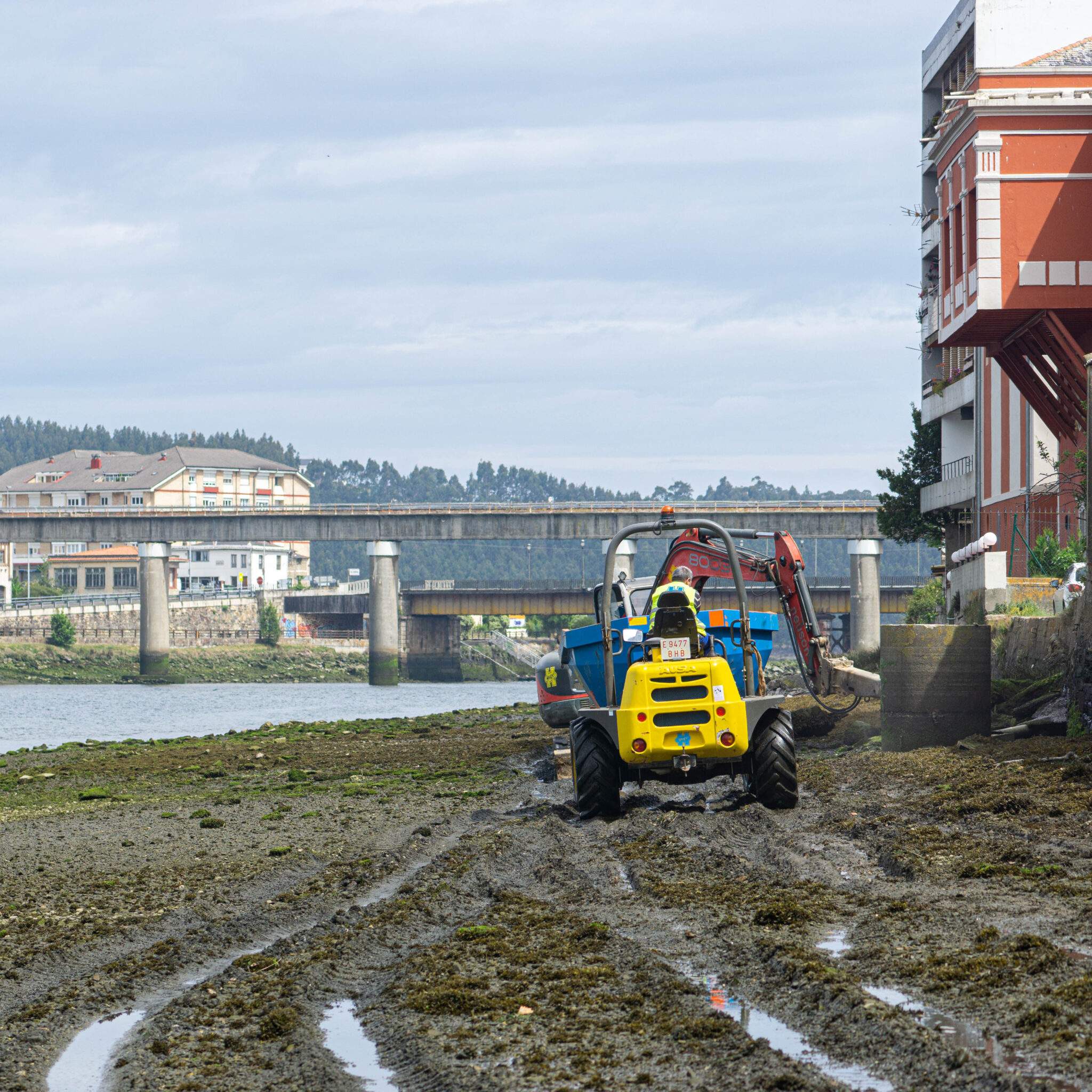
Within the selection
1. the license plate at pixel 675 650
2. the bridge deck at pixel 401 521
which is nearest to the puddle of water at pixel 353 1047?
the license plate at pixel 675 650

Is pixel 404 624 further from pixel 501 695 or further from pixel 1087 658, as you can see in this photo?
pixel 1087 658

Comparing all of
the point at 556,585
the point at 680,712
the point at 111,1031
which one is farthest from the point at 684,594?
the point at 556,585

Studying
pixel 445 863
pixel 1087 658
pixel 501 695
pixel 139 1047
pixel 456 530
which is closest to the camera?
pixel 139 1047

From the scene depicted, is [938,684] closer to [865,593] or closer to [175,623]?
[865,593]

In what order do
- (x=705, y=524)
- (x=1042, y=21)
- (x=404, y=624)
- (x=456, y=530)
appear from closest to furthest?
(x=705, y=524) → (x=1042, y=21) → (x=456, y=530) → (x=404, y=624)

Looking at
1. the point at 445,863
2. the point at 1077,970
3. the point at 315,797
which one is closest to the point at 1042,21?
the point at 315,797

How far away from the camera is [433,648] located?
135 meters

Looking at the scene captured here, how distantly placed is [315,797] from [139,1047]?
1574 cm

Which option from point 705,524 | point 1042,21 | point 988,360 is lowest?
point 705,524

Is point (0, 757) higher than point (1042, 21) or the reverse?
the reverse

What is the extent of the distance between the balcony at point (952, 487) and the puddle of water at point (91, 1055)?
57450 millimetres

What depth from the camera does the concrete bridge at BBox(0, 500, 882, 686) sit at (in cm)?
10469

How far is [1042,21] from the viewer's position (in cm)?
5028

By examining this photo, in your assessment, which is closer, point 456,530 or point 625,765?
point 625,765
